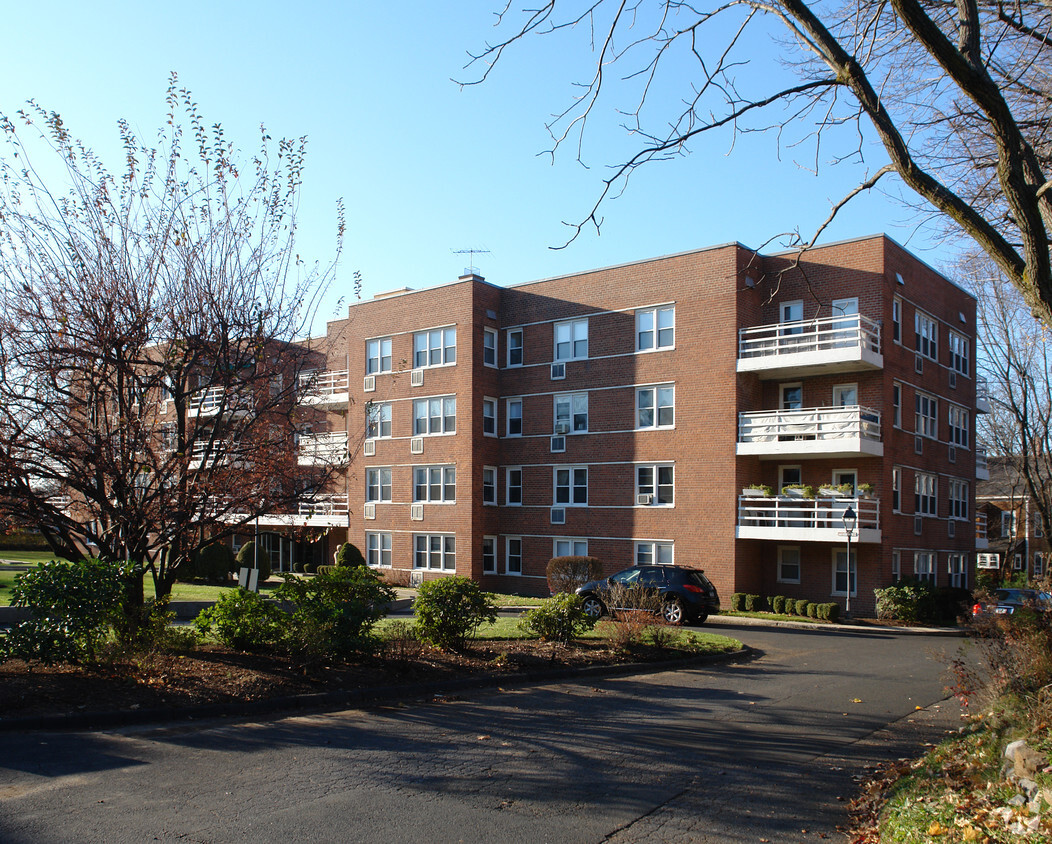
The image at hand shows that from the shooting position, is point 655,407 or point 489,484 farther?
point 489,484

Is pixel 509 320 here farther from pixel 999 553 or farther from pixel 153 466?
pixel 999 553

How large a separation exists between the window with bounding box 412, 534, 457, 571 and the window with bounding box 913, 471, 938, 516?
17.7 m

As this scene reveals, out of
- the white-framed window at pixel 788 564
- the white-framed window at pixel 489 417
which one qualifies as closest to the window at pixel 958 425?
the white-framed window at pixel 788 564

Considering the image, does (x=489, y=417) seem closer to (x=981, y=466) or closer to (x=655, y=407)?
(x=655, y=407)

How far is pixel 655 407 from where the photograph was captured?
105ft

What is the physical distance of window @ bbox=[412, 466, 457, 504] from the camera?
36.1 m

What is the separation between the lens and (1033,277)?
22.2 feet

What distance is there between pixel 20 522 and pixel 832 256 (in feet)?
85.5

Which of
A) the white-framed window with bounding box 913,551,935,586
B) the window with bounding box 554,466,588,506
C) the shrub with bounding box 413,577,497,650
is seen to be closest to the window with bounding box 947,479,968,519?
the white-framed window with bounding box 913,551,935,586

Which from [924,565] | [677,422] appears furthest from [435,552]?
[924,565]

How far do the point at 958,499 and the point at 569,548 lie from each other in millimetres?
16360

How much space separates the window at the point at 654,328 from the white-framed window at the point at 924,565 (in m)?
11.8

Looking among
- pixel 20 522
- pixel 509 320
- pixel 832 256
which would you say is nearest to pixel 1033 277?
pixel 20 522

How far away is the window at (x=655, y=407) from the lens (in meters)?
31.5
